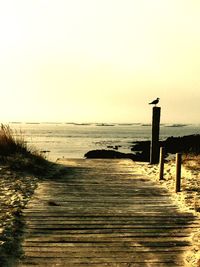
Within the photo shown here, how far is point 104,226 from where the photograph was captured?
7.20 meters

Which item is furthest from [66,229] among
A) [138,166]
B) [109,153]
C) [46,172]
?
[109,153]

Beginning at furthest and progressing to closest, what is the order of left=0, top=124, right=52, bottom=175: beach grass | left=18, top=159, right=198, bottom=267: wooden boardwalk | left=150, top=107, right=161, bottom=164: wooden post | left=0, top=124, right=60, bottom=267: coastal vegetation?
left=150, top=107, right=161, bottom=164: wooden post → left=0, top=124, right=52, bottom=175: beach grass → left=0, top=124, right=60, bottom=267: coastal vegetation → left=18, top=159, right=198, bottom=267: wooden boardwalk

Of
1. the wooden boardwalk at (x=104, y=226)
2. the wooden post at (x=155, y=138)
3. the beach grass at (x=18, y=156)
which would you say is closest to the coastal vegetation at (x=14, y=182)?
the beach grass at (x=18, y=156)

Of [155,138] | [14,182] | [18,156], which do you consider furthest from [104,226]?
[155,138]

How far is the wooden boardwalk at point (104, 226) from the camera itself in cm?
587

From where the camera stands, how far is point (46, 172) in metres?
13.1

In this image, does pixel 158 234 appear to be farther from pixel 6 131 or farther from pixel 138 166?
pixel 6 131

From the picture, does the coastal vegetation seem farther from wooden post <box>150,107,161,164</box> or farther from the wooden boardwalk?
wooden post <box>150,107,161,164</box>

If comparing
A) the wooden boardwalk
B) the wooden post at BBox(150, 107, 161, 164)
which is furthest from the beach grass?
the wooden post at BBox(150, 107, 161, 164)

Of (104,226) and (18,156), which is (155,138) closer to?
(18,156)

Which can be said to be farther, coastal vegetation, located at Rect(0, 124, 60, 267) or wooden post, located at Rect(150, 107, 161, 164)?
wooden post, located at Rect(150, 107, 161, 164)

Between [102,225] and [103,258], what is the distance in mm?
1440

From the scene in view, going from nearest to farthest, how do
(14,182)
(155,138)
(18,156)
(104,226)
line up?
(104,226) < (14,182) < (18,156) < (155,138)

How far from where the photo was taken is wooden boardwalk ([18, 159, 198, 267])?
19.3 feet
